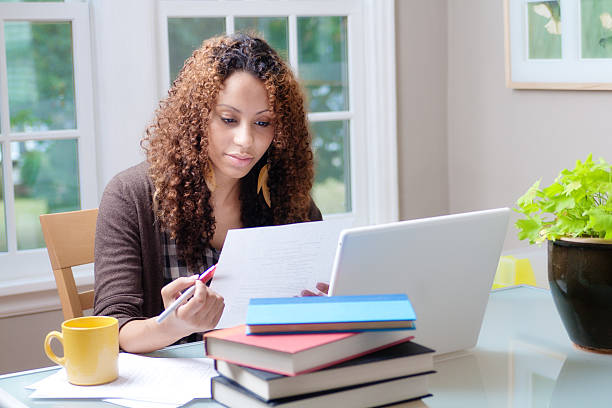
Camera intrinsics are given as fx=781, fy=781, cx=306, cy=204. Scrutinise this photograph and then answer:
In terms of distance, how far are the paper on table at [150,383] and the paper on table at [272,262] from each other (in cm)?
13

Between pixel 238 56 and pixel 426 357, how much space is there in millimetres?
922

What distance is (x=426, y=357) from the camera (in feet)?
3.15

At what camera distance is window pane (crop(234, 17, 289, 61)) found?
2767 mm

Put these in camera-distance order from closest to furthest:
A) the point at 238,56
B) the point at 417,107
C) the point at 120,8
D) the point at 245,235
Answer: the point at 245,235
the point at 238,56
the point at 120,8
the point at 417,107

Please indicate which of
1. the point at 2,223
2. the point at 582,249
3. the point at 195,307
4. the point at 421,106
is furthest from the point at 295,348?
the point at 421,106

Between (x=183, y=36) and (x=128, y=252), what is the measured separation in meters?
1.27

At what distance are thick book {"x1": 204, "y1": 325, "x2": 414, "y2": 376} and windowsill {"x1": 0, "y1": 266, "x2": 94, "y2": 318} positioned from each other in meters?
1.56

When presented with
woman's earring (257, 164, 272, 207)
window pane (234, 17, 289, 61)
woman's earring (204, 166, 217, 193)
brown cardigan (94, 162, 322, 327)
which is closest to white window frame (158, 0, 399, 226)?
window pane (234, 17, 289, 61)

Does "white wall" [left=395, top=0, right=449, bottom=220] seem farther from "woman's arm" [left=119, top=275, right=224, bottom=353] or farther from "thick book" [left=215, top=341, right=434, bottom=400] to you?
"thick book" [left=215, top=341, right=434, bottom=400]

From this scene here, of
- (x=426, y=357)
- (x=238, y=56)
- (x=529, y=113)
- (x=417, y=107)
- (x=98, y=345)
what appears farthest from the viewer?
(x=417, y=107)

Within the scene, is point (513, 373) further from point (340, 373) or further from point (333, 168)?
point (333, 168)

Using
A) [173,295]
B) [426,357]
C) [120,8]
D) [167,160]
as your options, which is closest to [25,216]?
[120,8]

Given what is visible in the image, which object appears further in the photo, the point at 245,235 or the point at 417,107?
the point at 417,107

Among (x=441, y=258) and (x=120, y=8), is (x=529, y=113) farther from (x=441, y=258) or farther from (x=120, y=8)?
(x=441, y=258)
